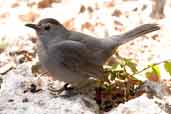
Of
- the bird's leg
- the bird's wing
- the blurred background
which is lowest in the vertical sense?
the bird's leg

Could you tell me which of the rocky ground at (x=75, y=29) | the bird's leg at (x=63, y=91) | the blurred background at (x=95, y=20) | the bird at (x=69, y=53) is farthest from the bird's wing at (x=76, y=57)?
the blurred background at (x=95, y=20)

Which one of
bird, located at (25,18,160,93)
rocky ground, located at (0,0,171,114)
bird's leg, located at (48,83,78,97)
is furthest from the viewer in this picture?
bird, located at (25,18,160,93)

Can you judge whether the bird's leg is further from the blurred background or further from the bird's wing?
the blurred background

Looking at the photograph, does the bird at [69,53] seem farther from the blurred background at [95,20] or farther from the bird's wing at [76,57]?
the blurred background at [95,20]

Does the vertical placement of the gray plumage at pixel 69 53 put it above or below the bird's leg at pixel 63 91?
above

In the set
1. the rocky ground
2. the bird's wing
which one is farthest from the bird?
the rocky ground

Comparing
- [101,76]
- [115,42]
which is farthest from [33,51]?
[101,76]

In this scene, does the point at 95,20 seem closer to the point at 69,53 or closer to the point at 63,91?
the point at 69,53
